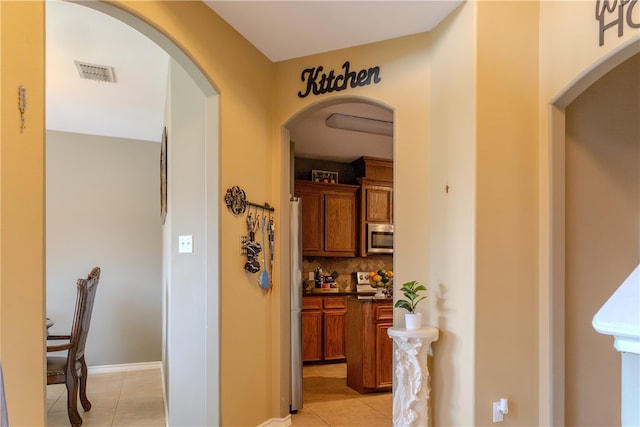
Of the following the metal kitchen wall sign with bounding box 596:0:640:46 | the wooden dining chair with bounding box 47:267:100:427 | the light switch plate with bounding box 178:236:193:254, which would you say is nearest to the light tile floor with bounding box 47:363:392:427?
the wooden dining chair with bounding box 47:267:100:427

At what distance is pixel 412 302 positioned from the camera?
2.70m

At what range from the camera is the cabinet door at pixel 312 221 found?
18.0 ft

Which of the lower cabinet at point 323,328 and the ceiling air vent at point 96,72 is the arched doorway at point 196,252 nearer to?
the ceiling air vent at point 96,72

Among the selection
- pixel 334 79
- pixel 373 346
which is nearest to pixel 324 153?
pixel 334 79

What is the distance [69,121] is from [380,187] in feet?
12.7

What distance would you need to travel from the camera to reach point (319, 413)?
3.49 m

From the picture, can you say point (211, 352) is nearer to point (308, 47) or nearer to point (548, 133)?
point (308, 47)

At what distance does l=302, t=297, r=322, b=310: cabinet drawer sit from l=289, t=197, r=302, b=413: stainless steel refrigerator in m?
1.75

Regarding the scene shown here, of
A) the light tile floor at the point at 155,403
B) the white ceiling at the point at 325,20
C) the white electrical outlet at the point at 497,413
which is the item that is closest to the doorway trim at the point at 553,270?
the white electrical outlet at the point at 497,413

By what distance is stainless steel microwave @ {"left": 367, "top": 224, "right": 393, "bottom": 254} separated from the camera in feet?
19.1

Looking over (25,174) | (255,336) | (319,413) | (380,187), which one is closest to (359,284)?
(380,187)

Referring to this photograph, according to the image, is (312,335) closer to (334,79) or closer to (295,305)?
(295,305)

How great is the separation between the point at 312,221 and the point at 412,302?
295cm

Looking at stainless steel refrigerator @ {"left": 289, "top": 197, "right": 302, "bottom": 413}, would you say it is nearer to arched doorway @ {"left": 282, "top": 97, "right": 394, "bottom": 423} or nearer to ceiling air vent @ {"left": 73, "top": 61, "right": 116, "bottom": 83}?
arched doorway @ {"left": 282, "top": 97, "right": 394, "bottom": 423}
